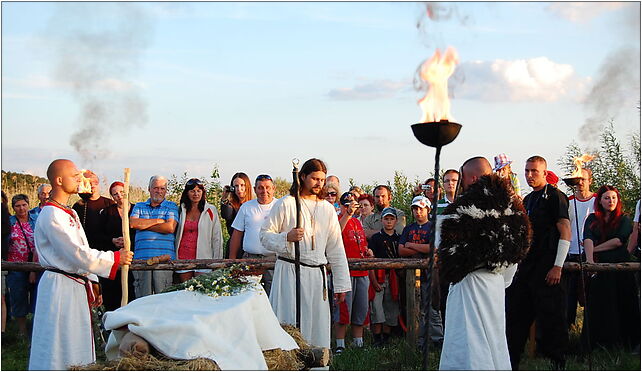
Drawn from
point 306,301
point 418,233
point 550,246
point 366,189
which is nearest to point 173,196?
point 366,189

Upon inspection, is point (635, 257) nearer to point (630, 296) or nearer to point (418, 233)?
point (630, 296)

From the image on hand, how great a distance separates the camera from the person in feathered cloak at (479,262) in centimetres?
668

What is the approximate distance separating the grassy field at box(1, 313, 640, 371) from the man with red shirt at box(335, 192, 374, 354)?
258 mm

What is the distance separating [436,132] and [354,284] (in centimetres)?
554

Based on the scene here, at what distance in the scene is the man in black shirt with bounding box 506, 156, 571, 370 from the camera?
8.27m

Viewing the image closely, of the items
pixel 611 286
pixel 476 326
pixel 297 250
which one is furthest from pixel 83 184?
pixel 611 286

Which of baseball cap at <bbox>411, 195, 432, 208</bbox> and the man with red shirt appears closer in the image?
the man with red shirt

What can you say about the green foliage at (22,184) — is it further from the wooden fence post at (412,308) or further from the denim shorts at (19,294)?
the wooden fence post at (412,308)

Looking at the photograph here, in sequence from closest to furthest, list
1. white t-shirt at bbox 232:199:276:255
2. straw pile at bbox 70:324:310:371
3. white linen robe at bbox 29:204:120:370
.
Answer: straw pile at bbox 70:324:310:371, white linen robe at bbox 29:204:120:370, white t-shirt at bbox 232:199:276:255

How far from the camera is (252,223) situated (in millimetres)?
10055

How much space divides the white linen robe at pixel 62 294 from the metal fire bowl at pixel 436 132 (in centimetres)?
344

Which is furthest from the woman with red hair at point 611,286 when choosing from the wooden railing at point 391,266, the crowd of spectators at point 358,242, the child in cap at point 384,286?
the child in cap at point 384,286

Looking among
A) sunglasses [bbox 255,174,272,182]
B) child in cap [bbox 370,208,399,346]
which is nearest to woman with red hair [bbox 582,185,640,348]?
child in cap [bbox 370,208,399,346]

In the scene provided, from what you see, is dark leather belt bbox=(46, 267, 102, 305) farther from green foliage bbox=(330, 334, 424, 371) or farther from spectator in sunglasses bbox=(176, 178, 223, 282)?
spectator in sunglasses bbox=(176, 178, 223, 282)
